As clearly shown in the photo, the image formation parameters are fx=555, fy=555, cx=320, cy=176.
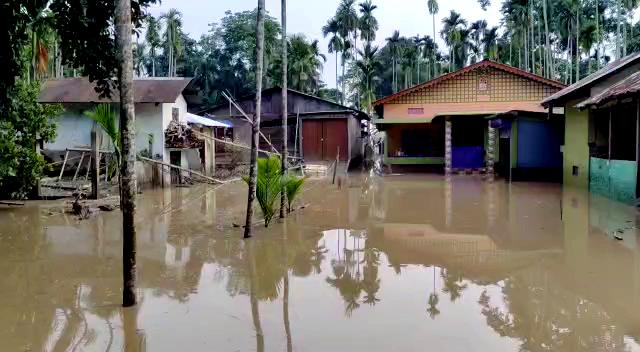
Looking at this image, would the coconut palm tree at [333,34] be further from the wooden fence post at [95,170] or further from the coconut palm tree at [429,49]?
the wooden fence post at [95,170]

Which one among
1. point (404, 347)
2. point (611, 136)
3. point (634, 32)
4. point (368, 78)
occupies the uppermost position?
point (634, 32)

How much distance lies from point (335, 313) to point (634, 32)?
4660cm

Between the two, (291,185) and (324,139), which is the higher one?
(324,139)

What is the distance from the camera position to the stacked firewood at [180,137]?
64.7 ft

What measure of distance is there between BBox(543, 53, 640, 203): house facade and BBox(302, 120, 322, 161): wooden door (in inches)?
504

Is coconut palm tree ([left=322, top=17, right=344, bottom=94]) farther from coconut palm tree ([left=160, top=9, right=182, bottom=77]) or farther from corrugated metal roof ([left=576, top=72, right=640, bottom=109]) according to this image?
corrugated metal roof ([left=576, top=72, right=640, bottom=109])

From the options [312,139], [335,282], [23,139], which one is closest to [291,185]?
[335,282]

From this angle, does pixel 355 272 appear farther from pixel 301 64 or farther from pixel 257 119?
pixel 301 64

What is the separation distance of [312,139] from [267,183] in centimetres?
1863

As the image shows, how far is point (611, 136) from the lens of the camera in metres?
13.9

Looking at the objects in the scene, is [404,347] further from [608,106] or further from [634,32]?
[634,32]

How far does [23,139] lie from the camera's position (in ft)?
43.3

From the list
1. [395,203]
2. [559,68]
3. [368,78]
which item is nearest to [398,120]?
[395,203]

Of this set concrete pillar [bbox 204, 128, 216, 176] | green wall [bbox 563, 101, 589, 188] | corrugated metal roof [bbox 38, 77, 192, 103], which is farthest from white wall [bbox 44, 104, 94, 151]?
green wall [bbox 563, 101, 589, 188]
